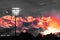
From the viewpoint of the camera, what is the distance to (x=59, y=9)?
11898 mm

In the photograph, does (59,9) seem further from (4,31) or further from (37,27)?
(4,31)

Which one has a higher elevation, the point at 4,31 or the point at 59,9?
the point at 59,9

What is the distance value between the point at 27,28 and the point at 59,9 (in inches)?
54.2

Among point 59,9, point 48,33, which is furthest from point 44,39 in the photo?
point 59,9

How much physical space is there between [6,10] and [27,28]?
0.99 meters

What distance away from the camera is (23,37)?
11.4 m

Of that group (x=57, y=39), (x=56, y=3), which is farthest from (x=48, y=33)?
(x=56, y=3)

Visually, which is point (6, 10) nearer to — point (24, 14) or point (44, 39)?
point (24, 14)

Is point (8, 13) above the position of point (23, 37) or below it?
above

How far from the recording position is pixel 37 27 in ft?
38.2

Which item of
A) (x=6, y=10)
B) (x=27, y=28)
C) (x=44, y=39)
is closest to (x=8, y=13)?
(x=6, y=10)

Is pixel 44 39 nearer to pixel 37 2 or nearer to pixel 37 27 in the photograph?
pixel 37 27

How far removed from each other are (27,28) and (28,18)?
364 mm

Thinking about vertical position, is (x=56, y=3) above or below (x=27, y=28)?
above
